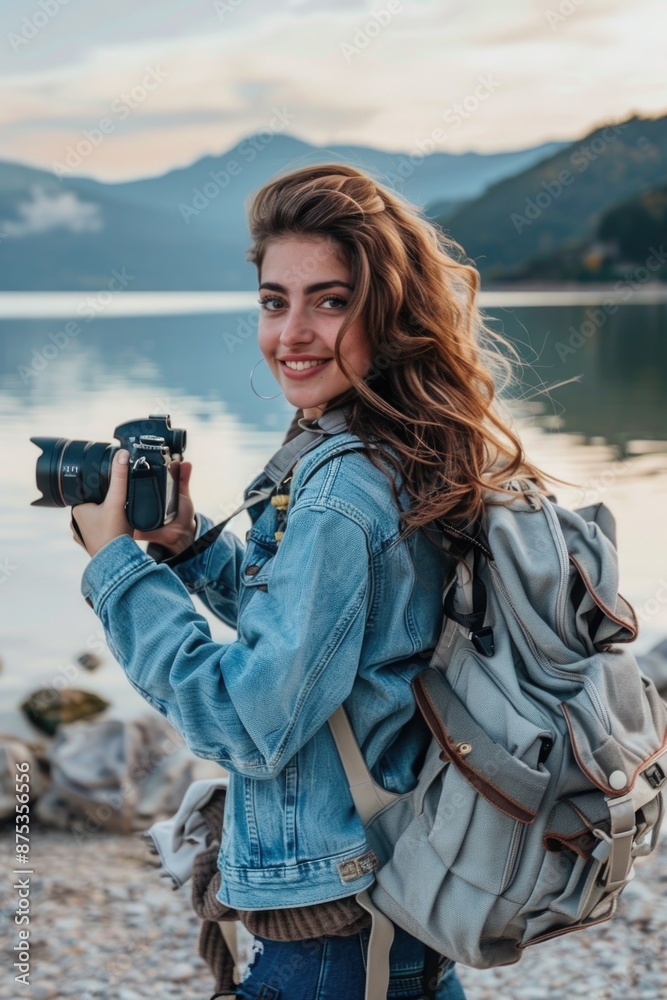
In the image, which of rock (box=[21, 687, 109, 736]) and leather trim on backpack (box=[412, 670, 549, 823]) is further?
rock (box=[21, 687, 109, 736])

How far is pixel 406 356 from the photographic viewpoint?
178 centimetres

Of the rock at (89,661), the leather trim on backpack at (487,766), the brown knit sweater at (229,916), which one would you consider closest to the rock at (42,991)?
the brown knit sweater at (229,916)

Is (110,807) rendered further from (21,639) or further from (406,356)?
(406,356)

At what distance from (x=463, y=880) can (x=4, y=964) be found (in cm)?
238

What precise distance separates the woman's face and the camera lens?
35 cm

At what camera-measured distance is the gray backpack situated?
158 cm

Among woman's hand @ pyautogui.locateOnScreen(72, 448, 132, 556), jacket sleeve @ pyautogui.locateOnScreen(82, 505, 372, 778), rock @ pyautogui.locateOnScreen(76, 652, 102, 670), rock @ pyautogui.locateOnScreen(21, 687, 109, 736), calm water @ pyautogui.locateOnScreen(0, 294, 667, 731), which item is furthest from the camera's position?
calm water @ pyautogui.locateOnScreen(0, 294, 667, 731)

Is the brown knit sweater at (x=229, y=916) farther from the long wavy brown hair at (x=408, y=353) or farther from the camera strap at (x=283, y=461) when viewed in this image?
the long wavy brown hair at (x=408, y=353)

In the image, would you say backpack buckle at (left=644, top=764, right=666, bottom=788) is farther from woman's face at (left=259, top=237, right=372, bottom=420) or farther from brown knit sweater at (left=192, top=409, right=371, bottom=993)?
woman's face at (left=259, top=237, right=372, bottom=420)

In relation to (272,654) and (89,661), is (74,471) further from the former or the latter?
(89,661)

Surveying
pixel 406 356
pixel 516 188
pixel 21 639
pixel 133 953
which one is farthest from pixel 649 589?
pixel 516 188

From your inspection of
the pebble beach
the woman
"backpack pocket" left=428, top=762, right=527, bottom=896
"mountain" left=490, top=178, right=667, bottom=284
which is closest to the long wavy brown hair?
the woman

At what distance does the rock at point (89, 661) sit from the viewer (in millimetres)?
6098

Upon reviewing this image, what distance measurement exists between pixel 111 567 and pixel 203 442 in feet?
34.4
